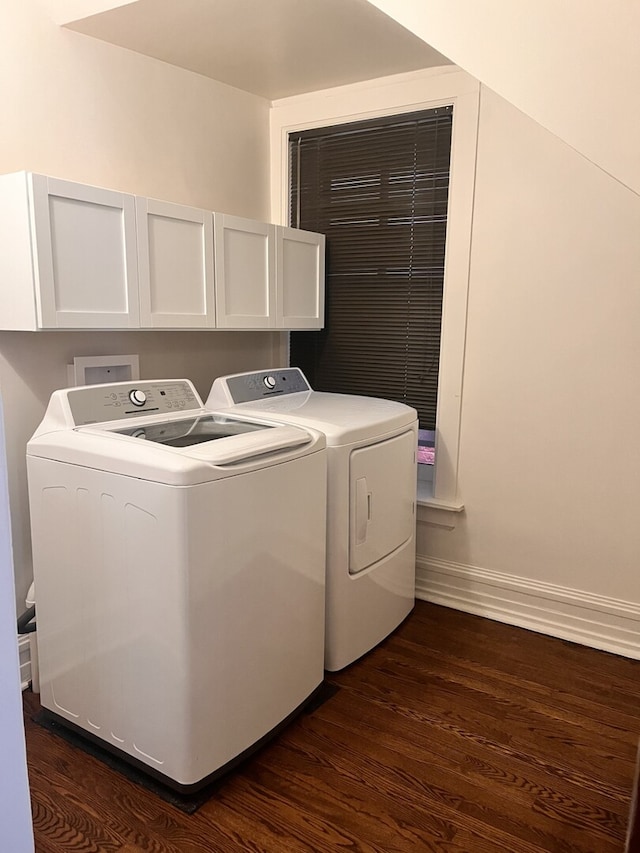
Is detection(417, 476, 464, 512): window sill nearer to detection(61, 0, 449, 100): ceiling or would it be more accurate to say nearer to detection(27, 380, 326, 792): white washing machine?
detection(27, 380, 326, 792): white washing machine

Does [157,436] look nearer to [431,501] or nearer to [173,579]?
[173,579]

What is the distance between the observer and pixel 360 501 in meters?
2.28

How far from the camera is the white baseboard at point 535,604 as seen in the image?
2.52 metres

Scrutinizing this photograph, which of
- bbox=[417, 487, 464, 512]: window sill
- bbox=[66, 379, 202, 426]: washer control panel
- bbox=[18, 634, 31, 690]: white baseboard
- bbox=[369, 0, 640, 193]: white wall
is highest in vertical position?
bbox=[369, 0, 640, 193]: white wall

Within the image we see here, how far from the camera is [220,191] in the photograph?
9.43 ft

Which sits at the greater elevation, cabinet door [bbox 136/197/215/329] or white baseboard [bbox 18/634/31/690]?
cabinet door [bbox 136/197/215/329]

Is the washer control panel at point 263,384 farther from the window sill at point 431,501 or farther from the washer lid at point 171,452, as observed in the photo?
the window sill at point 431,501

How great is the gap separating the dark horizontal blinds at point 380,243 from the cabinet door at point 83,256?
3.94ft

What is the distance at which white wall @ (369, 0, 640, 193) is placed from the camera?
1059 mm

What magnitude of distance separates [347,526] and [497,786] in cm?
89

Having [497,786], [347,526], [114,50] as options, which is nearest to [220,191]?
[114,50]

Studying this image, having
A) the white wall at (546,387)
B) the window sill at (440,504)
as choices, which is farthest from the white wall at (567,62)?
the window sill at (440,504)

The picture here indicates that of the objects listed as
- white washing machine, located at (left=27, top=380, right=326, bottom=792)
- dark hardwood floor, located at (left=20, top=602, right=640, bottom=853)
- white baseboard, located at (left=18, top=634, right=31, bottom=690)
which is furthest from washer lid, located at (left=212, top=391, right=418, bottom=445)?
white baseboard, located at (left=18, top=634, right=31, bottom=690)

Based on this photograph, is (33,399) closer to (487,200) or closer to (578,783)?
(487,200)
